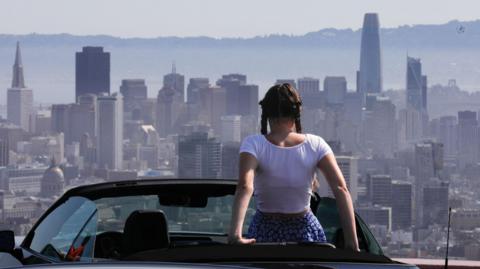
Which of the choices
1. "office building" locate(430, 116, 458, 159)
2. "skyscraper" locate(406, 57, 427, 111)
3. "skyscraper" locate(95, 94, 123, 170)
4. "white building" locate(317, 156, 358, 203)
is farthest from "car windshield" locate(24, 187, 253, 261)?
"skyscraper" locate(406, 57, 427, 111)

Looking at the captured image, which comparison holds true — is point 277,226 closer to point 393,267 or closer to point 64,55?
point 393,267

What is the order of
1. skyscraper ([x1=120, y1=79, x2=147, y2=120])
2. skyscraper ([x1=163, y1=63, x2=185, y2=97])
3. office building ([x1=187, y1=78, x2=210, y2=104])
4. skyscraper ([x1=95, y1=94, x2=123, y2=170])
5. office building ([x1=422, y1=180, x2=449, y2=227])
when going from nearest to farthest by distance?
office building ([x1=422, y1=180, x2=449, y2=227]) < skyscraper ([x1=95, y1=94, x2=123, y2=170]) < skyscraper ([x1=120, y1=79, x2=147, y2=120]) < office building ([x1=187, y1=78, x2=210, y2=104]) < skyscraper ([x1=163, y1=63, x2=185, y2=97])

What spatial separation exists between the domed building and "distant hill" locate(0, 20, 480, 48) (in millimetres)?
13046

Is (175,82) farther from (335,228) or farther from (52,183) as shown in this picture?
(335,228)

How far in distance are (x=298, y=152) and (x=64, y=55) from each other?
13859cm

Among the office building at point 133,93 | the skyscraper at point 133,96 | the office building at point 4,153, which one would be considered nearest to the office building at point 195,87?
the skyscraper at point 133,96

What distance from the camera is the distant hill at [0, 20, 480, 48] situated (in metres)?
96.3

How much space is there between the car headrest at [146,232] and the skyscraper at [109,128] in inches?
4322

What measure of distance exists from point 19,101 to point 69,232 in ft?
417

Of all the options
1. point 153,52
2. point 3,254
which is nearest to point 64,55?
point 153,52

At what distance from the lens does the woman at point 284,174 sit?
14.1 feet

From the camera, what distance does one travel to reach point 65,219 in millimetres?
4617

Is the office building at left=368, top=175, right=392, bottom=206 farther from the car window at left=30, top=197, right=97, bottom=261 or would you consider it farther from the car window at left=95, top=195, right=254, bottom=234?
the car window at left=30, top=197, right=97, bottom=261

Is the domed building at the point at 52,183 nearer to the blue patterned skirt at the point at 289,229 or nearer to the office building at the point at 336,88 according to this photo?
the office building at the point at 336,88
